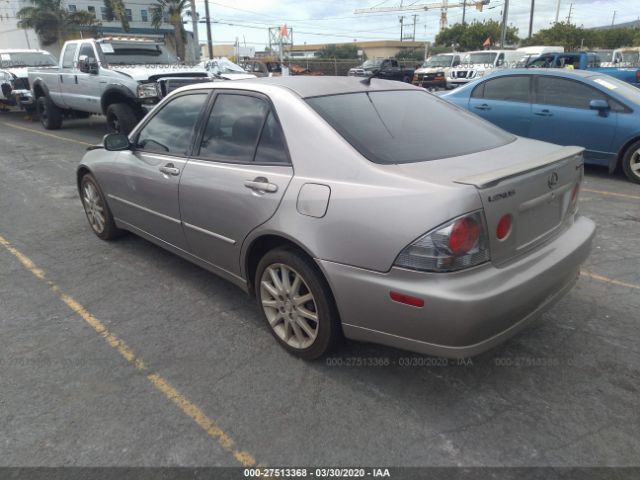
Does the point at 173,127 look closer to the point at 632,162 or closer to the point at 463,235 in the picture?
the point at 463,235

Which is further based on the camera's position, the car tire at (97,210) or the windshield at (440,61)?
the windshield at (440,61)

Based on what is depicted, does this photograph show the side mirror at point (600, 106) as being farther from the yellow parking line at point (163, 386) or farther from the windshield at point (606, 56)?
the windshield at point (606, 56)

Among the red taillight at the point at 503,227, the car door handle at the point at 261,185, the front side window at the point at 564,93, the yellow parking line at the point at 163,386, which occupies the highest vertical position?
the front side window at the point at 564,93

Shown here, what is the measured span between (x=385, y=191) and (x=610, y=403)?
1591mm

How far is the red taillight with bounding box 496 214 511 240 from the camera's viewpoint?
2.29m

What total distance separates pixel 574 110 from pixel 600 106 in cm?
36

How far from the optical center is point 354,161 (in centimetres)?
249

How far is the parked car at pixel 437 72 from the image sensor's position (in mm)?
21844

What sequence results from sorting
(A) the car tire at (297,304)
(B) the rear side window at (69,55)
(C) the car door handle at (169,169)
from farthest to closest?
(B) the rear side window at (69,55) → (C) the car door handle at (169,169) → (A) the car tire at (297,304)

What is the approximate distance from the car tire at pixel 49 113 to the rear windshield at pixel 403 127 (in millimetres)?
12294

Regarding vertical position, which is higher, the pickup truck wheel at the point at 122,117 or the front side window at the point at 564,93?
the front side window at the point at 564,93

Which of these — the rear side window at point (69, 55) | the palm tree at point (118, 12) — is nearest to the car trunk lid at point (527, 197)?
the rear side window at point (69, 55)

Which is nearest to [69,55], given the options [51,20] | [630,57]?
[630,57]

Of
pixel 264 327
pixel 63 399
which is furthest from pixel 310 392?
pixel 63 399
